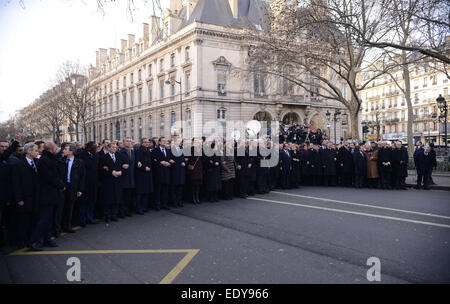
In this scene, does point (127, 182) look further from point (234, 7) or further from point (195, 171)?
point (234, 7)

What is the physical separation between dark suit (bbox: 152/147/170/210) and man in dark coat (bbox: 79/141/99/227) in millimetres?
1872

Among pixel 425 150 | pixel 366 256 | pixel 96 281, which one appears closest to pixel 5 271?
pixel 96 281

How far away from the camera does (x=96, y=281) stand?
4.26 meters

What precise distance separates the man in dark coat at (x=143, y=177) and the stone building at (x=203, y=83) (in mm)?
25763

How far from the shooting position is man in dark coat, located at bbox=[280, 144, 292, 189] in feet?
45.3

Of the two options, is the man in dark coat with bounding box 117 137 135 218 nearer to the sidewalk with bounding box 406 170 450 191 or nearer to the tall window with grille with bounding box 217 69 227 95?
the sidewalk with bounding box 406 170 450 191

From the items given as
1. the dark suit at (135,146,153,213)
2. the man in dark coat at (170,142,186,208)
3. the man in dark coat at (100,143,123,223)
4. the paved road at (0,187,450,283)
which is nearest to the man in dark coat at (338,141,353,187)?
the paved road at (0,187,450,283)

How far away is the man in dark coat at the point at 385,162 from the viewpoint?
44.1ft

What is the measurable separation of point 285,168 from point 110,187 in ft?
26.1

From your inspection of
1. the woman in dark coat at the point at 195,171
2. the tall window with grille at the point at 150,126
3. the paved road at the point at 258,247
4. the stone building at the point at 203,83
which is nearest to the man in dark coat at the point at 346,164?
the paved road at the point at 258,247

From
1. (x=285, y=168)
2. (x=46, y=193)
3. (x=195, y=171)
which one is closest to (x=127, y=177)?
(x=195, y=171)

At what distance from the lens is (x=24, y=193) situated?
19.4 ft

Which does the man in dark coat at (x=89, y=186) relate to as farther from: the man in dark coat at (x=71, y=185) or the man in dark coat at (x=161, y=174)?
the man in dark coat at (x=161, y=174)
